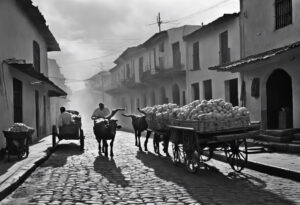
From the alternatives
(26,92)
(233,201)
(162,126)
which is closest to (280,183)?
(233,201)

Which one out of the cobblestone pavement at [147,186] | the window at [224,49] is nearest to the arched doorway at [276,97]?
the window at [224,49]

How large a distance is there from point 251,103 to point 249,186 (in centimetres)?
989

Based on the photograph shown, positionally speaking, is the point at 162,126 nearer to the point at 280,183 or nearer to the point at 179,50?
the point at 280,183

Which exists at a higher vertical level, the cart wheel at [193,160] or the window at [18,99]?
the window at [18,99]

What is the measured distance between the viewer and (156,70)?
1246 inches

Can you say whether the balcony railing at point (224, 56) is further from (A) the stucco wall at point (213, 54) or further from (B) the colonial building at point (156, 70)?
(B) the colonial building at point (156, 70)

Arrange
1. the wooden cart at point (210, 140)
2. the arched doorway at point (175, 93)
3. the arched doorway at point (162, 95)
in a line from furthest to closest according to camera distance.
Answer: the arched doorway at point (162, 95) < the arched doorway at point (175, 93) < the wooden cart at point (210, 140)

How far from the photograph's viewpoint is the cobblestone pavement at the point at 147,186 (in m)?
5.87

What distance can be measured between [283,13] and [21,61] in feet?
31.6

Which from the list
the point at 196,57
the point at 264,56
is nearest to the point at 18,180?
the point at 264,56

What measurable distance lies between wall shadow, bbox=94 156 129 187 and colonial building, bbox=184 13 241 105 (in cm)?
915

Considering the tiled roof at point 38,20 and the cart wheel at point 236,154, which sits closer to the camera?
the cart wheel at point 236,154

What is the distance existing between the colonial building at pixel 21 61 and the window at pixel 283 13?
359 inches

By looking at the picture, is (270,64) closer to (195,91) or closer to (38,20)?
(38,20)
